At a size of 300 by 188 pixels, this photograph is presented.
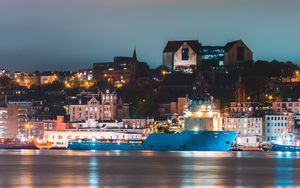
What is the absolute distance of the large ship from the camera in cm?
9069

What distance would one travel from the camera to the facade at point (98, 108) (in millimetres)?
116000

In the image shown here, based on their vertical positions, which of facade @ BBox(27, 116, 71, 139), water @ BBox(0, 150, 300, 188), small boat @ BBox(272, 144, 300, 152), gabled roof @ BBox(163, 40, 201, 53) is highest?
gabled roof @ BBox(163, 40, 201, 53)

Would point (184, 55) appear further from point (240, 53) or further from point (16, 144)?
point (16, 144)

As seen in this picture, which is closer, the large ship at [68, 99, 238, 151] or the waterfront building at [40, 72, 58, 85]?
the large ship at [68, 99, 238, 151]

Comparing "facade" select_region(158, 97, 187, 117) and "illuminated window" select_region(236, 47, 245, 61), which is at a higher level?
"illuminated window" select_region(236, 47, 245, 61)

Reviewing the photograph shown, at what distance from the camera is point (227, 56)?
407 ft

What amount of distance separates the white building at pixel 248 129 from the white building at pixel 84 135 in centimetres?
967

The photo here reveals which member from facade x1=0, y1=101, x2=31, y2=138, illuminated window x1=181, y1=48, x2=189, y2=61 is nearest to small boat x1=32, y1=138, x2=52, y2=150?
facade x1=0, y1=101, x2=31, y2=138

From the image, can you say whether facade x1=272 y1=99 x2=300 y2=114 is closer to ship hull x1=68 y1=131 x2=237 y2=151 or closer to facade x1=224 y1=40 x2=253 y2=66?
ship hull x1=68 y1=131 x2=237 y2=151

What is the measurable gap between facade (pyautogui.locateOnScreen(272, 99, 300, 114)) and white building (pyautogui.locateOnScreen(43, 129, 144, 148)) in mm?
14402

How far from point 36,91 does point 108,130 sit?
3225 centimetres

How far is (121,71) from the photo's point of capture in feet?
437

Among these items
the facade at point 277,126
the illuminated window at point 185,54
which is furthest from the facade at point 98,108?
the facade at point 277,126

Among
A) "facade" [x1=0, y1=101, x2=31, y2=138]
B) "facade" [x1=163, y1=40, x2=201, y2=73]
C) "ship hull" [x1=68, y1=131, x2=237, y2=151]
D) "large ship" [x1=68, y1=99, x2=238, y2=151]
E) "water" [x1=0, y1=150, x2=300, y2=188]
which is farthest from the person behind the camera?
"facade" [x1=163, y1=40, x2=201, y2=73]
